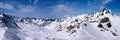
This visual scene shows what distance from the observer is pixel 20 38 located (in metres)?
136

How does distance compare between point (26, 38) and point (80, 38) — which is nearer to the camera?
point (26, 38)

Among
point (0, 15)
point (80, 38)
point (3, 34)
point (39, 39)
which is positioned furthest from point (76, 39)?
point (3, 34)

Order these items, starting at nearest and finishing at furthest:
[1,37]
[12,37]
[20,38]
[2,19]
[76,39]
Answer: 1. [1,37]
2. [12,37]
3. [20,38]
4. [2,19]
5. [76,39]

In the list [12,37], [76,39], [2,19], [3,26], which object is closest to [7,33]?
[12,37]

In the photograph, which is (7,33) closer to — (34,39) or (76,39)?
(34,39)

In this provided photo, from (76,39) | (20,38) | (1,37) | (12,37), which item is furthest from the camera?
(76,39)

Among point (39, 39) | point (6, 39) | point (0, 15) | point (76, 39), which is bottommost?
point (76, 39)

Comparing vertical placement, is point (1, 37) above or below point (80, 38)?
above

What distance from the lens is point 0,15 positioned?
14762 centimetres

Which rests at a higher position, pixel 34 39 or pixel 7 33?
pixel 7 33

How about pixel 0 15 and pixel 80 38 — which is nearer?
pixel 0 15

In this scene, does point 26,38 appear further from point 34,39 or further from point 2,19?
point 2,19

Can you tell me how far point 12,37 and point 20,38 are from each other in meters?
10.8

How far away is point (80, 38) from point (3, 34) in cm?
9419
